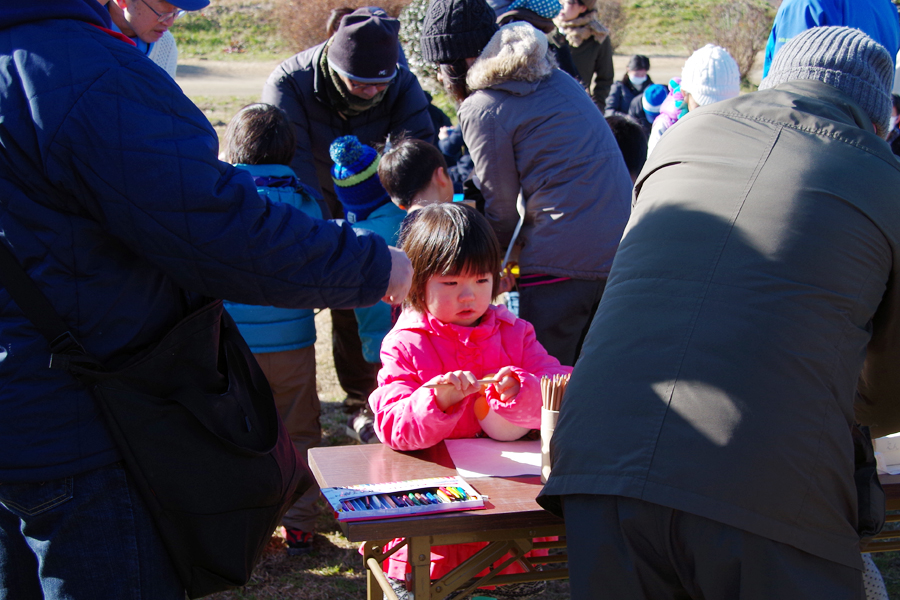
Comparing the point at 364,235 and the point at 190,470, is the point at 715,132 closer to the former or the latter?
the point at 364,235

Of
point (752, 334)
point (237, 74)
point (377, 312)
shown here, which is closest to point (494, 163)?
point (377, 312)

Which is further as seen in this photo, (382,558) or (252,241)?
(382,558)

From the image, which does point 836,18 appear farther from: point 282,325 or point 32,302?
point 32,302

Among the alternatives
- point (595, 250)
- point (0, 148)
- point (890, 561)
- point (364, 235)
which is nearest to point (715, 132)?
point (364, 235)

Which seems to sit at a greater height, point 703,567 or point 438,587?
point 703,567

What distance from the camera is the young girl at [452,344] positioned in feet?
6.49

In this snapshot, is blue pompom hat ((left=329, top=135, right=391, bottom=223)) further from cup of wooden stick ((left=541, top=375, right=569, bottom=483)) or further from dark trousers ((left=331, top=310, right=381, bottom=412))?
cup of wooden stick ((left=541, top=375, right=569, bottom=483))

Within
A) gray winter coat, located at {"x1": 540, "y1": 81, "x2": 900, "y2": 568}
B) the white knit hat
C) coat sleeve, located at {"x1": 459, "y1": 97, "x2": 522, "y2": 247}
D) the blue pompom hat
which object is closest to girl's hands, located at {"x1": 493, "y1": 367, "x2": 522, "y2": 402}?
gray winter coat, located at {"x1": 540, "y1": 81, "x2": 900, "y2": 568}

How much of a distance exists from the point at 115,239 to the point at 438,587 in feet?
3.22

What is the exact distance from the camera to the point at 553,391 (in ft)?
5.66

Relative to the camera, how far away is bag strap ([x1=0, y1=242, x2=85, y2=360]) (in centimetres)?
129

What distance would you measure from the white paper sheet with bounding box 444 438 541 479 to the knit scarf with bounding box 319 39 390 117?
78.2 inches

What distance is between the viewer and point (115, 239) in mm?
1364

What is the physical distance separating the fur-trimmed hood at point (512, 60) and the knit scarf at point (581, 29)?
138 inches
